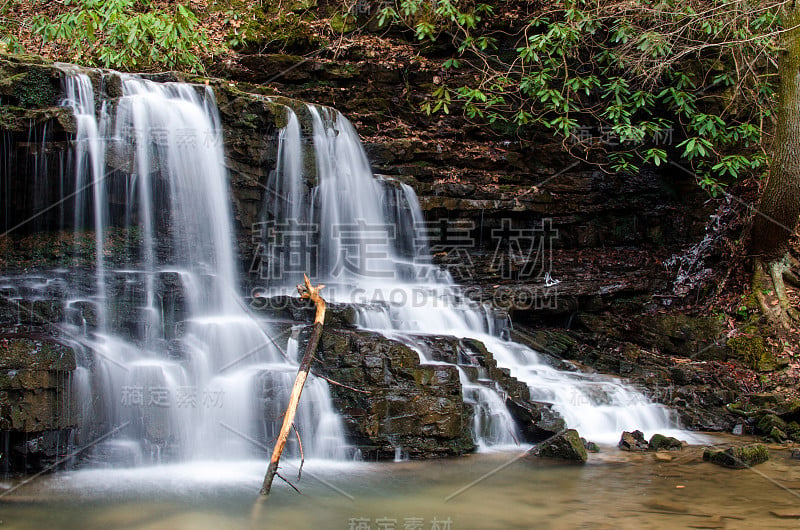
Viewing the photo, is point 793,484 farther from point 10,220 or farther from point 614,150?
point 10,220

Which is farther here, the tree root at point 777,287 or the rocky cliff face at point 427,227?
the tree root at point 777,287

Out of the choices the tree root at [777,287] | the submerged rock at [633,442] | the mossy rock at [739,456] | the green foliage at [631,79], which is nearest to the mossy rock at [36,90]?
the green foliage at [631,79]

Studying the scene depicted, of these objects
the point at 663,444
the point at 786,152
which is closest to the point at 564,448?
the point at 663,444

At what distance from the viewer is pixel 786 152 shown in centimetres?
930

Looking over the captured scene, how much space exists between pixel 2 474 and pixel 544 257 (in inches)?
346

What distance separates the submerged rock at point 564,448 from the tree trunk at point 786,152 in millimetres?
5598

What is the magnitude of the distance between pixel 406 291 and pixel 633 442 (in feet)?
13.4

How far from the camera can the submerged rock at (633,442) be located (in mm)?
6848

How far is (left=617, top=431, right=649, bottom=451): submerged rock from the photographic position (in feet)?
22.5

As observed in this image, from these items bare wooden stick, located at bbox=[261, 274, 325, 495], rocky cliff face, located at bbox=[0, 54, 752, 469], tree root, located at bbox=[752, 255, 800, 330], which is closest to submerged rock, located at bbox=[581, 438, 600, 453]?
rocky cliff face, located at bbox=[0, 54, 752, 469]

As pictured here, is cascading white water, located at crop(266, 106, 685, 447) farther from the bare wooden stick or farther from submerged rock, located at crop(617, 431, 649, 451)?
the bare wooden stick

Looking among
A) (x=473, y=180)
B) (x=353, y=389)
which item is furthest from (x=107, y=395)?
(x=473, y=180)

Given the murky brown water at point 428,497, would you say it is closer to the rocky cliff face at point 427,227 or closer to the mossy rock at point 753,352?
the rocky cliff face at point 427,227

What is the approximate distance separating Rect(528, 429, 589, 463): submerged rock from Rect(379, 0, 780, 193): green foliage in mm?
5569
